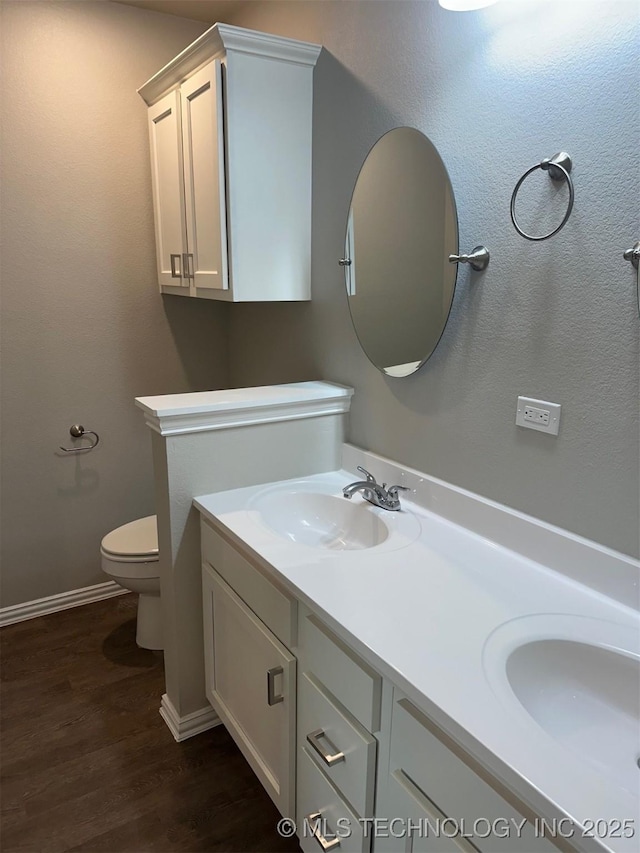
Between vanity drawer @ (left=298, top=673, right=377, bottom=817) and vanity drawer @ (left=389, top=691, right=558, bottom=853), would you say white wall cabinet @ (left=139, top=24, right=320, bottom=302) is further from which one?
vanity drawer @ (left=389, top=691, right=558, bottom=853)

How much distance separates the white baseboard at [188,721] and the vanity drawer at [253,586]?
1.91 ft

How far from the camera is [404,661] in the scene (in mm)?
1021

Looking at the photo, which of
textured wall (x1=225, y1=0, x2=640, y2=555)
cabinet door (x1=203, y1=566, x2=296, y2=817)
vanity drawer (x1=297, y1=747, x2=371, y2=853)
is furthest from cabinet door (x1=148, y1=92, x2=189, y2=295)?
vanity drawer (x1=297, y1=747, x2=371, y2=853)

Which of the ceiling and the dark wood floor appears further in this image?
the ceiling

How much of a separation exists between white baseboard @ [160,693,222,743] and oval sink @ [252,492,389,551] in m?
0.73

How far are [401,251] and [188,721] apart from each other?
1.64 meters

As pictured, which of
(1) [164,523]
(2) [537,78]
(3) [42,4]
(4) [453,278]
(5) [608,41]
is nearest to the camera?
(5) [608,41]

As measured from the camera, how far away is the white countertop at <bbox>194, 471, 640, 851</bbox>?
0.79 m

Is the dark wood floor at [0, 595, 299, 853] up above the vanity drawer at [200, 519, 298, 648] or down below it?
below

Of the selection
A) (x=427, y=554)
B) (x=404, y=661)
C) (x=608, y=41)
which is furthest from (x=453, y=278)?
(x=404, y=661)

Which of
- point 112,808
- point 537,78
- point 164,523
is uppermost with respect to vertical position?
point 537,78

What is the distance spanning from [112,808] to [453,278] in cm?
175

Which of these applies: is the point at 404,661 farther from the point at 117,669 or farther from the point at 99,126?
the point at 99,126

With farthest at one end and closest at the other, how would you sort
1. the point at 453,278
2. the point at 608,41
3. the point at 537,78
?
the point at 453,278 < the point at 537,78 < the point at 608,41
